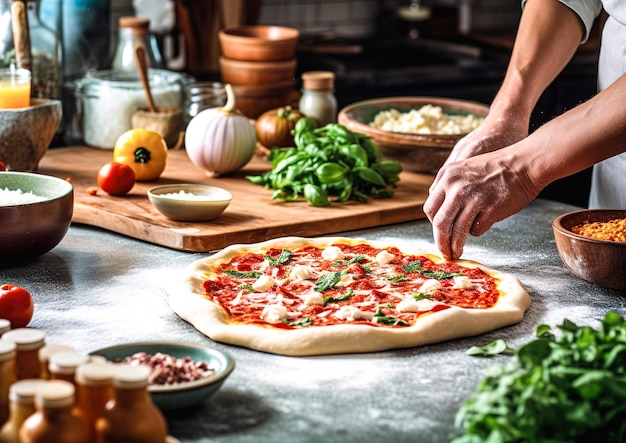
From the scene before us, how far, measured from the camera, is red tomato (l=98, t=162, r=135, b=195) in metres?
2.70

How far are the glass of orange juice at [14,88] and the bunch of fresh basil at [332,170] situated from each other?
2.45 ft

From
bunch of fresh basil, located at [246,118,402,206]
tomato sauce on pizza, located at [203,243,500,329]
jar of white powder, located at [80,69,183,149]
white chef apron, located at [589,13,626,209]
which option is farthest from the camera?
jar of white powder, located at [80,69,183,149]

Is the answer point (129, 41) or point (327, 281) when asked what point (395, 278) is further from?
point (129, 41)

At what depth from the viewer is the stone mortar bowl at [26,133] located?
278 centimetres

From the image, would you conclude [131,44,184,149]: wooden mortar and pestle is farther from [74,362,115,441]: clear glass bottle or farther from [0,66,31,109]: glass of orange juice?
[74,362,115,441]: clear glass bottle

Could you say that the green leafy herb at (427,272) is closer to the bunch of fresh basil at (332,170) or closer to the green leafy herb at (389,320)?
the green leafy herb at (389,320)

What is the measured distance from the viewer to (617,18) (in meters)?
2.45

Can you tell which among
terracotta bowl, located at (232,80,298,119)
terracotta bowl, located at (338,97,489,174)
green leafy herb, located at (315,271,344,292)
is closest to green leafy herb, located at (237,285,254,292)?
green leafy herb, located at (315,271,344,292)

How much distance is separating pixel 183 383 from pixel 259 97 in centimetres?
212

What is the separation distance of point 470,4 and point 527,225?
10.2ft

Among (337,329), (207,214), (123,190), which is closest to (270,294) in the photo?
(337,329)

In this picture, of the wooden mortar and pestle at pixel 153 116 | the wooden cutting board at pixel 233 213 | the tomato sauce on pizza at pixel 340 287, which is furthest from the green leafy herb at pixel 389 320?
the wooden mortar and pestle at pixel 153 116

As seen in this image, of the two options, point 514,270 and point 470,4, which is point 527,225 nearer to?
point 514,270

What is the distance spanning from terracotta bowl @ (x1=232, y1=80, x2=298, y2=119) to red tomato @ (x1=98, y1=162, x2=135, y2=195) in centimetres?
84
